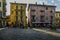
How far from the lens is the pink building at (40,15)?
2660 inches

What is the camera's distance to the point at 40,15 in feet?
225

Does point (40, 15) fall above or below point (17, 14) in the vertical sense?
below

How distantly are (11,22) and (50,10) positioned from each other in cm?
1880

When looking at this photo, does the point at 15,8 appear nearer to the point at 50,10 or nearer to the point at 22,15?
the point at 22,15

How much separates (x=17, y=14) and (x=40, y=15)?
1032 centimetres

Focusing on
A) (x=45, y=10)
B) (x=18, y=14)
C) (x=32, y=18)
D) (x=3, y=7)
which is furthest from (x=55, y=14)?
(x=3, y=7)

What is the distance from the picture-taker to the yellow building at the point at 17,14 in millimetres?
64688

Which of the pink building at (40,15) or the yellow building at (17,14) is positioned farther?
the pink building at (40,15)

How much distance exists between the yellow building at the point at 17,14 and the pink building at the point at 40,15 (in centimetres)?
355

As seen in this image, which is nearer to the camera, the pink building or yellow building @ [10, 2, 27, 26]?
yellow building @ [10, 2, 27, 26]

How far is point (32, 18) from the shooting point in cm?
6731

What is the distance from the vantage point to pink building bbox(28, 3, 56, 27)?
67.6 meters

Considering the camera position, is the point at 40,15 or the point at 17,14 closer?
the point at 17,14

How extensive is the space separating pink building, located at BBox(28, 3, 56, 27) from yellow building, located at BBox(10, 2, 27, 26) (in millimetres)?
3551
